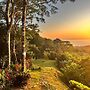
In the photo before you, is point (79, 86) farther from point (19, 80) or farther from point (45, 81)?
point (19, 80)

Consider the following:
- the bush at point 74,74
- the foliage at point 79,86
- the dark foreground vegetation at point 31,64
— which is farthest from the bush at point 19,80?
the bush at point 74,74

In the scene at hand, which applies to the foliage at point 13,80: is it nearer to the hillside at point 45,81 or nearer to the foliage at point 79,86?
the hillside at point 45,81

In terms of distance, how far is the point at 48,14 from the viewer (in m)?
28.6

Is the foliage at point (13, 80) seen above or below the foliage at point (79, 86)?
above

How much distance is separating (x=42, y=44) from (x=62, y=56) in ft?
30.1

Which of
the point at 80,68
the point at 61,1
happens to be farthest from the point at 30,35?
the point at 61,1

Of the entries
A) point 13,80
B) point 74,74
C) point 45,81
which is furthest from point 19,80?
point 74,74

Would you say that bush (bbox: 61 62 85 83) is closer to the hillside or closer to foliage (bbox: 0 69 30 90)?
the hillside

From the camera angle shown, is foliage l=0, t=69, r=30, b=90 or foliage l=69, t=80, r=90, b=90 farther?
foliage l=69, t=80, r=90, b=90

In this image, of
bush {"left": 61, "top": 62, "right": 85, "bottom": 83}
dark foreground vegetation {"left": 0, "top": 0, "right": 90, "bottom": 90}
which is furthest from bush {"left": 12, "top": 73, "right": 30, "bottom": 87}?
bush {"left": 61, "top": 62, "right": 85, "bottom": 83}

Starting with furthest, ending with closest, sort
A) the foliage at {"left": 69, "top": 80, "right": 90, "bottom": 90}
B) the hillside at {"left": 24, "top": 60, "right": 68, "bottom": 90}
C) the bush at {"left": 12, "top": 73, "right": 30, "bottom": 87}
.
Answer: the foliage at {"left": 69, "top": 80, "right": 90, "bottom": 90}
the hillside at {"left": 24, "top": 60, "right": 68, "bottom": 90}
the bush at {"left": 12, "top": 73, "right": 30, "bottom": 87}

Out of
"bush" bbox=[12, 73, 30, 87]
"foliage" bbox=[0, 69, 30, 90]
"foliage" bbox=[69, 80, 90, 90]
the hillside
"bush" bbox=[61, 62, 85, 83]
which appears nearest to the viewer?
"foliage" bbox=[0, 69, 30, 90]

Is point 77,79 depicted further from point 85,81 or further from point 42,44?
point 42,44

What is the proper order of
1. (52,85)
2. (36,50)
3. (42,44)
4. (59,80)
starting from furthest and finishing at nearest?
(42,44) < (36,50) < (59,80) < (52,85)
